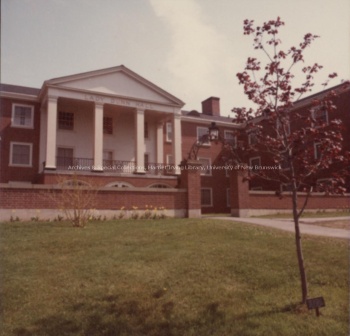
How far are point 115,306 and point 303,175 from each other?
3.98 meters

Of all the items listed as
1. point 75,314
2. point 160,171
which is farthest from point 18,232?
point 160,171

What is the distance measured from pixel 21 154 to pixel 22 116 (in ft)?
9.86

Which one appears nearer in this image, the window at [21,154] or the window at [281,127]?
the window at [281,127]

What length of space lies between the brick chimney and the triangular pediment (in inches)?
431

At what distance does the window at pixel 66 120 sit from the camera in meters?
27.2

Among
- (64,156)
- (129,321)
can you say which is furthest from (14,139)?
(129,321)

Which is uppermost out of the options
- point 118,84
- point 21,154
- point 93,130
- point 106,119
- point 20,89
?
point 20,89

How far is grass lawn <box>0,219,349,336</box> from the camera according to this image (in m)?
5.19

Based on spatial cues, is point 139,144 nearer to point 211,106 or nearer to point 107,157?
point 107,157

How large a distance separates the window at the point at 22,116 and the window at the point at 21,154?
1.54m

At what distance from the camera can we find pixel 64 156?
26297 millimetres

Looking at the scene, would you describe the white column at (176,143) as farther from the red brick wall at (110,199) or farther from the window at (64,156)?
the red brick wall at (110,199)

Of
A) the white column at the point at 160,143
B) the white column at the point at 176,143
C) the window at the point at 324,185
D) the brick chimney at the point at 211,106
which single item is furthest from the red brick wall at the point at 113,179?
the window at the point at 324,185

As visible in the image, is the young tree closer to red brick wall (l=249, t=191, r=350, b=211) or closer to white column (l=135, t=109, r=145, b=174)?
red brick wall (l=249, t=191, r=350, b=211)
